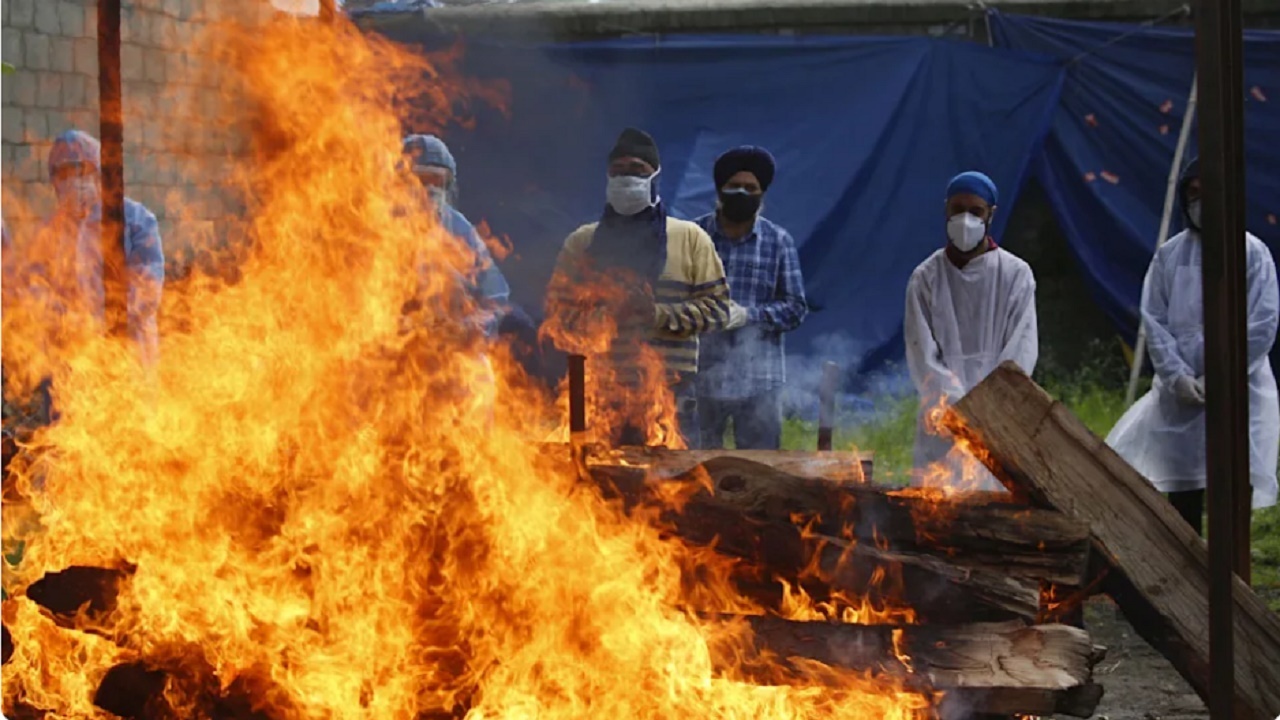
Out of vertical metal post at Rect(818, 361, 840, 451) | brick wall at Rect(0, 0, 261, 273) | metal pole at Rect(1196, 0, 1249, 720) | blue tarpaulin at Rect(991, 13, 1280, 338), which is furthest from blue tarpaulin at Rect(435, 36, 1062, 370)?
metal pole at Rect(1196, 0, 1249, 720)

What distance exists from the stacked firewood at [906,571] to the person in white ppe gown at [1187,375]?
2.93 metres

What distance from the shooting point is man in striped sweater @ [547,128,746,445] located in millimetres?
6027

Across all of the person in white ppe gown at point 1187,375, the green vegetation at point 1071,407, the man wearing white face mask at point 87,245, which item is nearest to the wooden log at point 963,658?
the person in white ppe gown at point 1187,375

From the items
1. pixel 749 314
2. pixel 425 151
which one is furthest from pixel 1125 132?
pixel 425 151

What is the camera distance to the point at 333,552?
3.73 metres

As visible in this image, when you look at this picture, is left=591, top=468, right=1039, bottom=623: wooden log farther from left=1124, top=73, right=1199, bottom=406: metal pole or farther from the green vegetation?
left=1124, top=73, right=1199, bottom=406: metal pole

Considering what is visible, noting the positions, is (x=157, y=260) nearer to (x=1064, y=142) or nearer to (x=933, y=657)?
(x=933, y=657)

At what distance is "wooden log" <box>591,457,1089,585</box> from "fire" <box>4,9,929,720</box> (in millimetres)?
281

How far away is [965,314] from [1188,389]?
3.75 feet

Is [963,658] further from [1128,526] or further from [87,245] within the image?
[87,245]

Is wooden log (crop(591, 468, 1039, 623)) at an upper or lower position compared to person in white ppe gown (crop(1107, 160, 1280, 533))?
lower

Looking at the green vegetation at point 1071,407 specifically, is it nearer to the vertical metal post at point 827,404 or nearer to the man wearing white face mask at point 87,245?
the vertical metal post at point 827,404

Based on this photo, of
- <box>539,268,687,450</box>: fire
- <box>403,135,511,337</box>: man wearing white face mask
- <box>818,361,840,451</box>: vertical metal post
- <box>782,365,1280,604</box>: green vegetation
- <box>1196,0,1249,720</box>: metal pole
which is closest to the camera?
<box>1196,0,1249,720</box>: metal pole

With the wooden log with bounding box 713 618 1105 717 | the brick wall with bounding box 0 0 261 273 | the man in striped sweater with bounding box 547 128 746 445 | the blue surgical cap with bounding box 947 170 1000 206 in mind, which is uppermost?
the brick wall with bounding box 0 0 261 273
